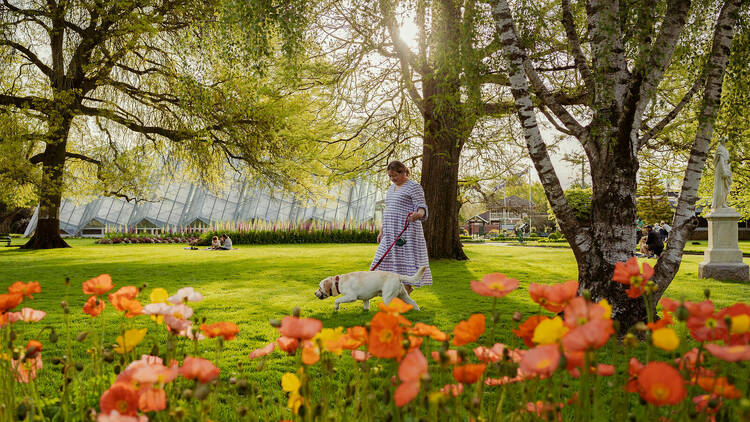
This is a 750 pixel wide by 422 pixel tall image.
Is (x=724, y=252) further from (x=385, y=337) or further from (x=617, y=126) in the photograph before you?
(x=385, y=337)

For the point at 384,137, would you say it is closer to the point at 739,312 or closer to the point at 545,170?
the point at 545,170

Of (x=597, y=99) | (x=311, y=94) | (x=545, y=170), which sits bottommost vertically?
(x=545, y=170)

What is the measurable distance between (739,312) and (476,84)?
348cm

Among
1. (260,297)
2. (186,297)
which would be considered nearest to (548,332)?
(186,297)

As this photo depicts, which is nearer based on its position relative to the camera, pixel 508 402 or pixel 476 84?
pixel 508 402

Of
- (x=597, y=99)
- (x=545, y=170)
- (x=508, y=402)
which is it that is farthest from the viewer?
(x=545, y=170)

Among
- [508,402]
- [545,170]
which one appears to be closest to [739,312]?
[508,402]

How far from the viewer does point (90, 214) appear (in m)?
33.0

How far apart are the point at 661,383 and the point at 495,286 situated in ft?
1.44

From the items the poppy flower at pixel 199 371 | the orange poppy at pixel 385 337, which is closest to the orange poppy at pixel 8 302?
the poppy flower at pixel 199 371

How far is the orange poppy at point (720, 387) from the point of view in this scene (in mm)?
1039

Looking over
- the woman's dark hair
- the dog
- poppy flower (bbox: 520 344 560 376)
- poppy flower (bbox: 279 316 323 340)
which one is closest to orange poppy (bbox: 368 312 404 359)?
poppy flower (bbox: 279 316 323 340)

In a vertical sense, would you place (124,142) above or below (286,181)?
above

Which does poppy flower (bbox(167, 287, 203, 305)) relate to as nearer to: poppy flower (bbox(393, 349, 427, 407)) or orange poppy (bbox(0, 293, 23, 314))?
orange poppy (bbox(0, 293, 23, 314))
